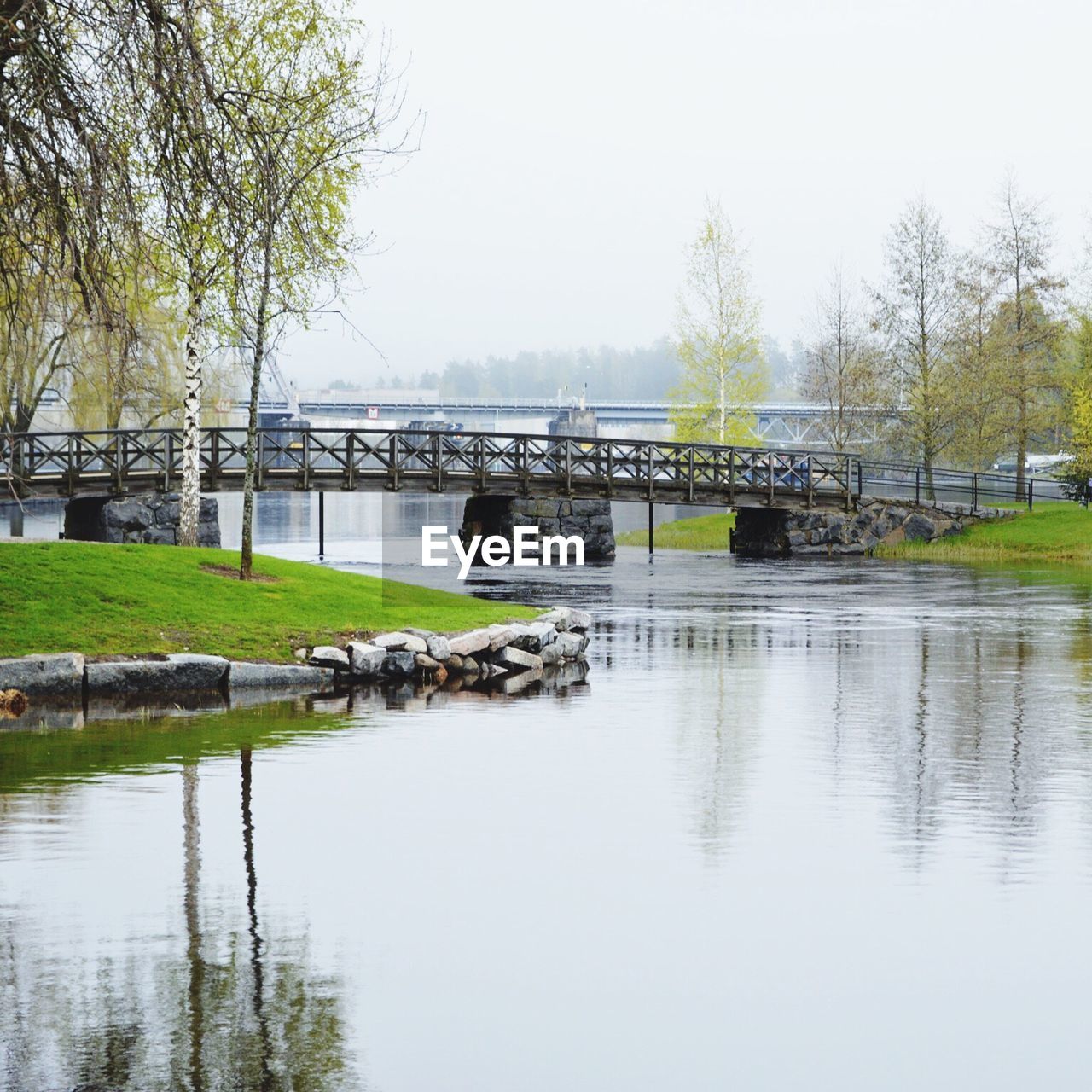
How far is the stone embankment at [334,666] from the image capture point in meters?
15.8

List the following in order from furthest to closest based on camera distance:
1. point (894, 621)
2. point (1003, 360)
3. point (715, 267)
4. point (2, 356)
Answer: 1. point (715, 267)
2. point (1003, 360)
3. point (894, 621)
4. point (2, 356)

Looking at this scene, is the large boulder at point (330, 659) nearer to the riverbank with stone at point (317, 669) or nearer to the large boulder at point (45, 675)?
the riverbank with stone at point (317, 669)

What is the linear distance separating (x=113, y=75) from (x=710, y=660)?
432 inches

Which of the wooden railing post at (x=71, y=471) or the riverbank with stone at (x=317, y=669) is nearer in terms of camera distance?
the riverbank with stone at (x=317, y=669)

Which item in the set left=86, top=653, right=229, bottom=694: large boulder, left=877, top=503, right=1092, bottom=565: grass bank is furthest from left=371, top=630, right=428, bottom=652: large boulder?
left=877, top=503, right=1092, bottom=565: grass bank

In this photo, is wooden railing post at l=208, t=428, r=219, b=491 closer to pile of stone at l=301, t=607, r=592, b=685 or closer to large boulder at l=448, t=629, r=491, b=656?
pile of stone at l=301, t=607, r=592, b=685

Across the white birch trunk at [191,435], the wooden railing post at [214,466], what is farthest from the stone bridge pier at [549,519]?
the white birch trunk at [191,435]

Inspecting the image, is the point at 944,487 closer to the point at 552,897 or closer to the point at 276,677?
A: the point at 276,677

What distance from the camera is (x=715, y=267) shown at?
207 feet

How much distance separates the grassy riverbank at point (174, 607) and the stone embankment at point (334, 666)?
427 mm

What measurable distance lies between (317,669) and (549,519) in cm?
3273

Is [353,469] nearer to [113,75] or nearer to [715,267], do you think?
[715,267]

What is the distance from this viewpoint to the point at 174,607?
18.4 meters

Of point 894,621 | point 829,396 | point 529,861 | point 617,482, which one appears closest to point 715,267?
point 829,396
